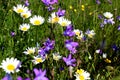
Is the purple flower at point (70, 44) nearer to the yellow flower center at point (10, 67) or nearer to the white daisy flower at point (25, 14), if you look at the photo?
the yellow flower center at point (10, 67)

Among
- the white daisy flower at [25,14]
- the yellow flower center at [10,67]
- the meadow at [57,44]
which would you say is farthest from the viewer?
the white daisy flower at [25,14]

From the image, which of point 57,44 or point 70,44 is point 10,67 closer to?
point 70,44

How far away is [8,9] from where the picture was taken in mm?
3445

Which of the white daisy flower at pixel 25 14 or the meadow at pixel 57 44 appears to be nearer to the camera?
the meadow at pixel 57 44

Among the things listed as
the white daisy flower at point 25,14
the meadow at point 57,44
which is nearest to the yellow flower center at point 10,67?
the meadow at point 57,44

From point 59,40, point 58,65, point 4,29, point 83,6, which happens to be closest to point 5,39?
point 4,29

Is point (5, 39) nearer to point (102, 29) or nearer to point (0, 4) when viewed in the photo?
point (0, 4)

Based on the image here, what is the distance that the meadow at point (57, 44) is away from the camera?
2174 mm

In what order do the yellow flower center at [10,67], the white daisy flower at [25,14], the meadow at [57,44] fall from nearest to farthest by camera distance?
1. the yellow flower center at [10,67]
2. the meadow at [57,44]
3. the white daisy flower at [25,14]

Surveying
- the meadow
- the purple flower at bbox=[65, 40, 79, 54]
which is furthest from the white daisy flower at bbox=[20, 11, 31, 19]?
the purple flower at bbox=[65, 40, 79, 54]

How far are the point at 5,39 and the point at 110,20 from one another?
1046 mm

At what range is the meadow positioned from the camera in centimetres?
217

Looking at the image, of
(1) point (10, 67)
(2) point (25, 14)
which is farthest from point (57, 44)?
(1) point (10, 67)

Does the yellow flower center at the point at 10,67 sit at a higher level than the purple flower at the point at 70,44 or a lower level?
lower
